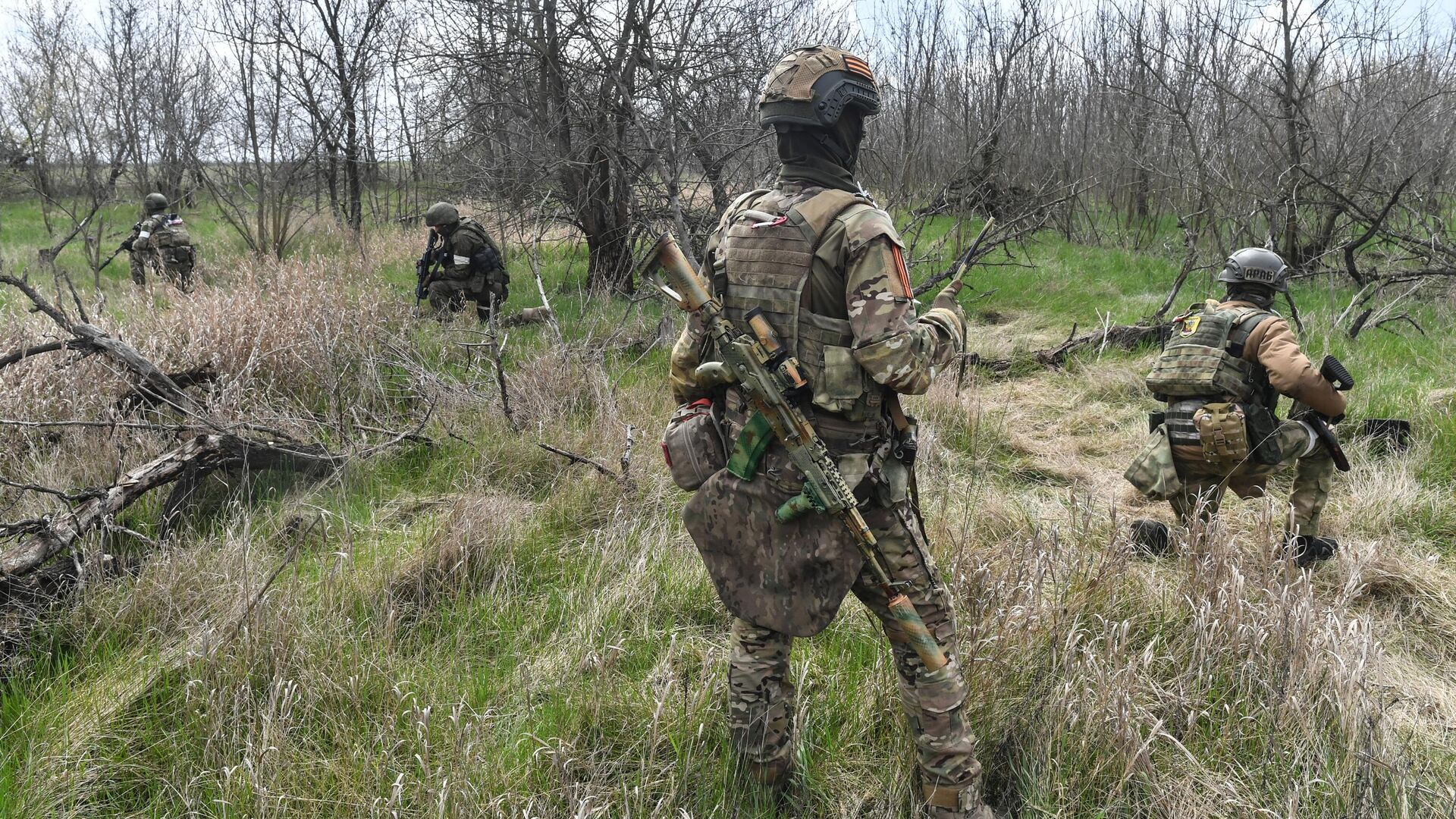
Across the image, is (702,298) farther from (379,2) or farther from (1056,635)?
(379,2)

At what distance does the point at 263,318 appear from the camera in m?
5.21

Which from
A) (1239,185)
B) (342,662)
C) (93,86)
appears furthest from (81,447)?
(93,86)

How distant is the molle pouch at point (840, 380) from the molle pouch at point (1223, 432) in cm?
226

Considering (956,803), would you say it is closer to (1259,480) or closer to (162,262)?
(1259,480)

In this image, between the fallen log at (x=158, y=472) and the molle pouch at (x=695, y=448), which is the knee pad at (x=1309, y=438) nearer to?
the molle pouch at (x=695, y=448)

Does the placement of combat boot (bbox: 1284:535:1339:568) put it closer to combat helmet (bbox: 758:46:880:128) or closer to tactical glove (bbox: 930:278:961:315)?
tactical glove (bbox: 930:278:961:315)

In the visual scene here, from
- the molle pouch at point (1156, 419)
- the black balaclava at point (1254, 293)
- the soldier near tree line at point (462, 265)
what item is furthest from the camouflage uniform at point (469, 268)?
the black balaclava at point (1254, 293)

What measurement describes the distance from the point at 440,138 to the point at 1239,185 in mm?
7818

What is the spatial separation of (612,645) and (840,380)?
124 cm

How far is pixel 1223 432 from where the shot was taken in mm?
3395

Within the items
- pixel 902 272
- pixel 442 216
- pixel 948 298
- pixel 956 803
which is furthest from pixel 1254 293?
pixel 442 216

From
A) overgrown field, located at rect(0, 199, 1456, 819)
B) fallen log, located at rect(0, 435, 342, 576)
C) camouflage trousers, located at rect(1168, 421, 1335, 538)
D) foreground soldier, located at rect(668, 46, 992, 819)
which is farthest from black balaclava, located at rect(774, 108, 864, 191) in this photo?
fallen log, located at rect(0, 435, 342, 576)

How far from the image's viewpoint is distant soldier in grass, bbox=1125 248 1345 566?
3.32 metres

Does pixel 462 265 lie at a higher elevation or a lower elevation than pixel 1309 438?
higher
